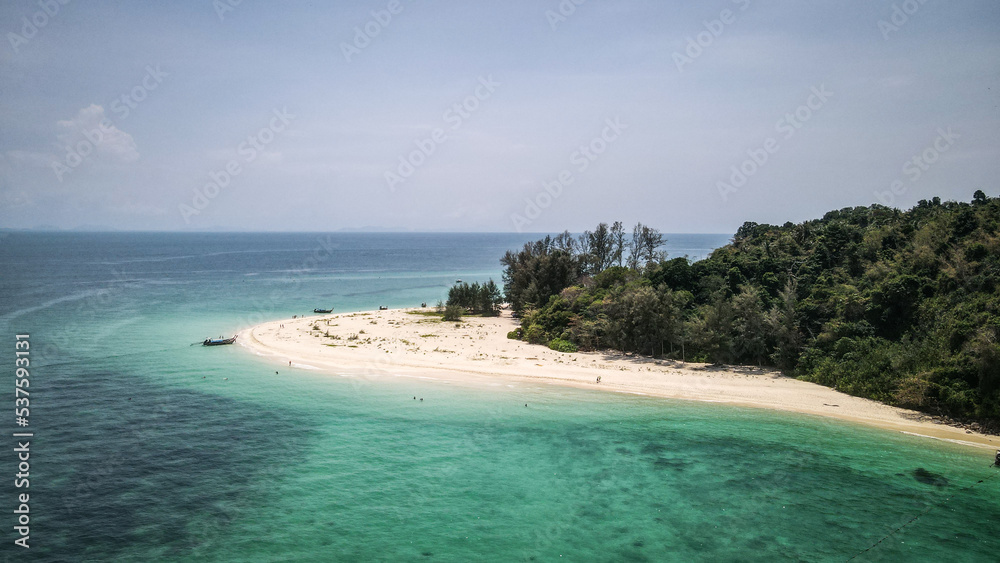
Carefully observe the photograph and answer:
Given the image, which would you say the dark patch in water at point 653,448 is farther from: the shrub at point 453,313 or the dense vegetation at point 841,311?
the shrub at point 453,313

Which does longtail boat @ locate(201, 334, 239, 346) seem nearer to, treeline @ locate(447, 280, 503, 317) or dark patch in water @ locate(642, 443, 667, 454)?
treeline @ locate(447, 280, 503, 317)

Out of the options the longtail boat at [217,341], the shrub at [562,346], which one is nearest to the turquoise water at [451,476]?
the longtail boat at [217,341]

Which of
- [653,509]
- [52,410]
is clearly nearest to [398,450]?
[653,509]

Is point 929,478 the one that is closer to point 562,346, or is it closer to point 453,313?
point 562,346

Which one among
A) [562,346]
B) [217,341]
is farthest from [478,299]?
[217,341]

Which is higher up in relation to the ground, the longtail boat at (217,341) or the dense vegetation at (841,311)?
the dense vegetation at (841,311)

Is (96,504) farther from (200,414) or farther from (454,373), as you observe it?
(454,373)
